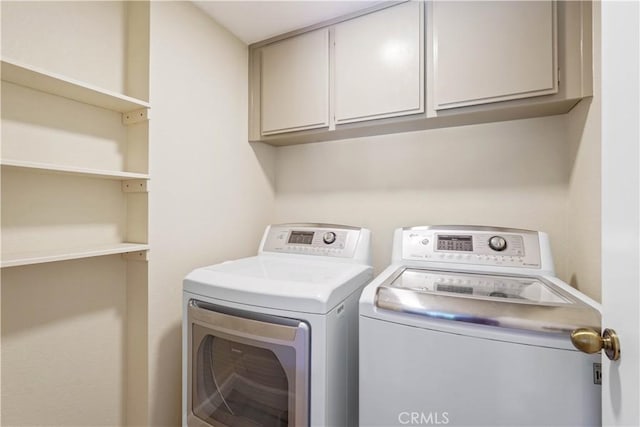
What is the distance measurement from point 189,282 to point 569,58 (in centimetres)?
181

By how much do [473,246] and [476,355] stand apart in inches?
23.5

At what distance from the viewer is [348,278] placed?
1099mm

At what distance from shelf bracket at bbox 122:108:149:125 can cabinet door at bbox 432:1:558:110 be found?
1354 mm

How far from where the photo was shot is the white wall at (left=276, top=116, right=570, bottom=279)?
141cm

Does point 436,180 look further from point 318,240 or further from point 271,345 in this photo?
point 271,345

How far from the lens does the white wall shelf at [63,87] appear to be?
0.89 metres

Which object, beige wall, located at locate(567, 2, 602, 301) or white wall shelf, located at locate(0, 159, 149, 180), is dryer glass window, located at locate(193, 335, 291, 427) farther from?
beige wall, located at locate(567, 2, 602, 301)

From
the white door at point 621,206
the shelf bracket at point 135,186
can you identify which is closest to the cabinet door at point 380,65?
the white door at point 621,206

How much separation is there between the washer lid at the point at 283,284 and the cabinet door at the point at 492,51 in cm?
94

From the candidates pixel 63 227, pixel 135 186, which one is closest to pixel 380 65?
pixel 135 186

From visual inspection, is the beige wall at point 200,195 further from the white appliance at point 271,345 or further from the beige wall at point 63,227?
Answer: the white appliance at point 271,345

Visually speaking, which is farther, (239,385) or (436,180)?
(436,180)

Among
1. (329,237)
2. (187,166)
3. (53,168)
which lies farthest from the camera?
(329,237)

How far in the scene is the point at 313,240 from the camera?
1.55 m
